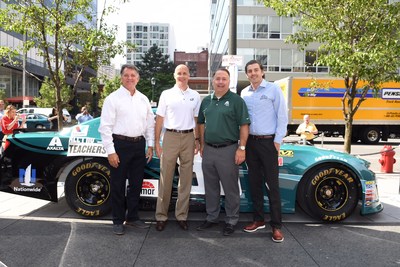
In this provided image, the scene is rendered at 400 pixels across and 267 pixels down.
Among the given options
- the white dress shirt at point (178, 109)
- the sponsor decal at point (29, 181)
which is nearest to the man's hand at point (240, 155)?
the white dress shirt at point (178, 109)

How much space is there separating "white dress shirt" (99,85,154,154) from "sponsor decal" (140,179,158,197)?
540 millimetres

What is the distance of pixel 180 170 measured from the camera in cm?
448

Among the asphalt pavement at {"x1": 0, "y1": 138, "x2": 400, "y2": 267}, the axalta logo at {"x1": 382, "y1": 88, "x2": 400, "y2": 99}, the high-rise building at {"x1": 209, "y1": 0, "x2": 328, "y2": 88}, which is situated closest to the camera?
the asphalt pavement at {"x1": 0, "y1": 138, "x2": 400, "y2": 267}

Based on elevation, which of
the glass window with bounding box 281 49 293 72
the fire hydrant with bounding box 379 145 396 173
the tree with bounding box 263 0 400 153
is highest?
the glass window with bounding box 281 49 293 72

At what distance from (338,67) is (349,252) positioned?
14.1 feet

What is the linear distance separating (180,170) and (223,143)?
2.07 feet

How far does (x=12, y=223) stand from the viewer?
469 cm

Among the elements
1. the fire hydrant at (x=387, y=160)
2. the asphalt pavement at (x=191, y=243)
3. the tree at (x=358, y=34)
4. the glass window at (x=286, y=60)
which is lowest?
the asphalt pavement at (x=191, y=243)

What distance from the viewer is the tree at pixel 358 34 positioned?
6906mm

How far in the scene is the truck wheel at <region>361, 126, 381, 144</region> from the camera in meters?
19.3

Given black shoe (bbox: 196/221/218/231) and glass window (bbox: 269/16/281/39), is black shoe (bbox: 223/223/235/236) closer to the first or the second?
black shoe (bbox: 196/221/218/231)

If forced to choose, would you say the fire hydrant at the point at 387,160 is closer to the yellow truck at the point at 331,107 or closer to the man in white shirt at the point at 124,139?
the man in white shirt at the point at 124,139

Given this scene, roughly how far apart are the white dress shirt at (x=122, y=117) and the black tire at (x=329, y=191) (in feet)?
6.66

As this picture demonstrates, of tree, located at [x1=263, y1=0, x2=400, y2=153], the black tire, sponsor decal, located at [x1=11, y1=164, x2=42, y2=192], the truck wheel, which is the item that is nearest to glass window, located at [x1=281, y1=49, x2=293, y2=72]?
the truck wheel
